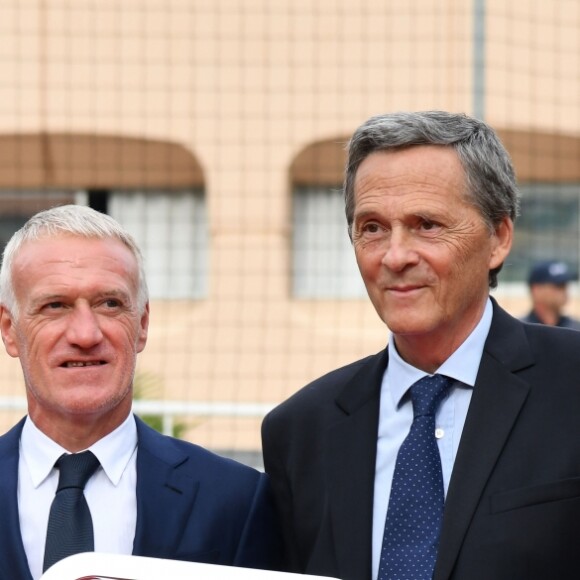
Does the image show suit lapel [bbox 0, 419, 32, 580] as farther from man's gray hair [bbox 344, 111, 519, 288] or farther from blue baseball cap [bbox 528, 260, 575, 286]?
blue baseball cap [bbox 528, 260, 575, 286]

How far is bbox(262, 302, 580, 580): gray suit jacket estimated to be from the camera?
8.60 feet

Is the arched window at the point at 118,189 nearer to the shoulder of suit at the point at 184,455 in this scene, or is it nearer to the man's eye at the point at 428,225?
the shoulder of suit at the point at 184,455

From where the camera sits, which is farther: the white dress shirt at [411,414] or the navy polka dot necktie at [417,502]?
the white dress shirt at [411,414]

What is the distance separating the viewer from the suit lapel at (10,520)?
2.67 metres

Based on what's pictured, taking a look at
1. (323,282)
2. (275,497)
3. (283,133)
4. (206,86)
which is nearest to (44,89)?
(206,86)

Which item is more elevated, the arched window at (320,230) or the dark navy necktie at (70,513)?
the dark navy necktie at (70,513)

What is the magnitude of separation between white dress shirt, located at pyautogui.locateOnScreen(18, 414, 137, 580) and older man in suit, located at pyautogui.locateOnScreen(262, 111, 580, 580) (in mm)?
427

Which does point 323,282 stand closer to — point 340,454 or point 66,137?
point 66,137

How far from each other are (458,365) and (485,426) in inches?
6.2

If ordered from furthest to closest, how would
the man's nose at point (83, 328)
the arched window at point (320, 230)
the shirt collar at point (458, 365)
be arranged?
the arched window at point (320, 230), the shirt collar at point (458, 365), the man's nose at point (83, 328)

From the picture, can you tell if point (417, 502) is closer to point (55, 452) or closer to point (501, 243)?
point (501, 243)

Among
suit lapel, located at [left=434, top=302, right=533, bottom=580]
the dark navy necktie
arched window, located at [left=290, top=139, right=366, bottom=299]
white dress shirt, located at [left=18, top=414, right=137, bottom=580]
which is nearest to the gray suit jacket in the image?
suit lapel, located at [left=434, top=302, right=533, bottom=580]

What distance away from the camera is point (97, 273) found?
9.14 feet

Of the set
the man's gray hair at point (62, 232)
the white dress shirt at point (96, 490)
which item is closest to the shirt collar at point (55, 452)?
the white dress shirt at point (96, 490)
